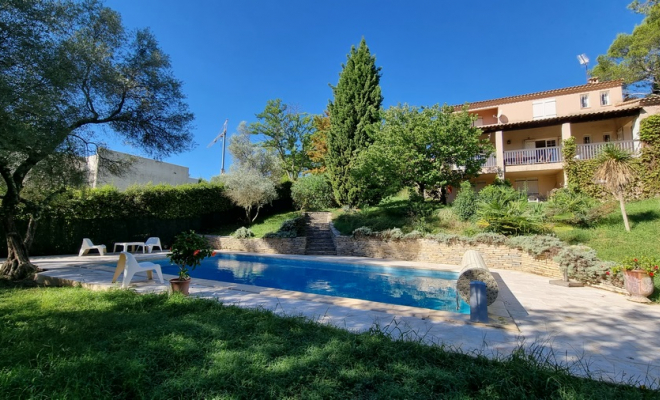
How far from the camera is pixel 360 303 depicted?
238 inches

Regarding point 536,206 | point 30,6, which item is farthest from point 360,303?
point 536,206

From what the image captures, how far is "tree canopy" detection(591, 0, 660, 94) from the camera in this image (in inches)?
808

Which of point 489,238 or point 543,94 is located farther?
point 543,94

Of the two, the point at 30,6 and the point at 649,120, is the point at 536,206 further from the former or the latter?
the point at 30,6

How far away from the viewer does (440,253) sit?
12391 mm

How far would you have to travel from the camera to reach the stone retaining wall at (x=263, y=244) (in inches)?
621

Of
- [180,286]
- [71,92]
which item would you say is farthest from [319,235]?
[71,92]

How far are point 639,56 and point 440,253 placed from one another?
79.5ft

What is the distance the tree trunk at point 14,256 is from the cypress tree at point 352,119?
49.1 feet

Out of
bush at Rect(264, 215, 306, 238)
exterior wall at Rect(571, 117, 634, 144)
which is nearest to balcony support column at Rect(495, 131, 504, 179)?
exterior wall at Rect(571, 117, 634, 144)

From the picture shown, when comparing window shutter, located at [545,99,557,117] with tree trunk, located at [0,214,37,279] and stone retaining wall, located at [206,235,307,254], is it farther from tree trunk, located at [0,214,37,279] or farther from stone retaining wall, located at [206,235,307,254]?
tree trunk, located at [0,214,37,279]

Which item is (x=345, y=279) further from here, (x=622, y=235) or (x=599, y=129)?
(x=599, y=129)

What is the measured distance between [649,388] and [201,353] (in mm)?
4425

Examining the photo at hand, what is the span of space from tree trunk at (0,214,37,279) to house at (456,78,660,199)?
2182 centimetres
